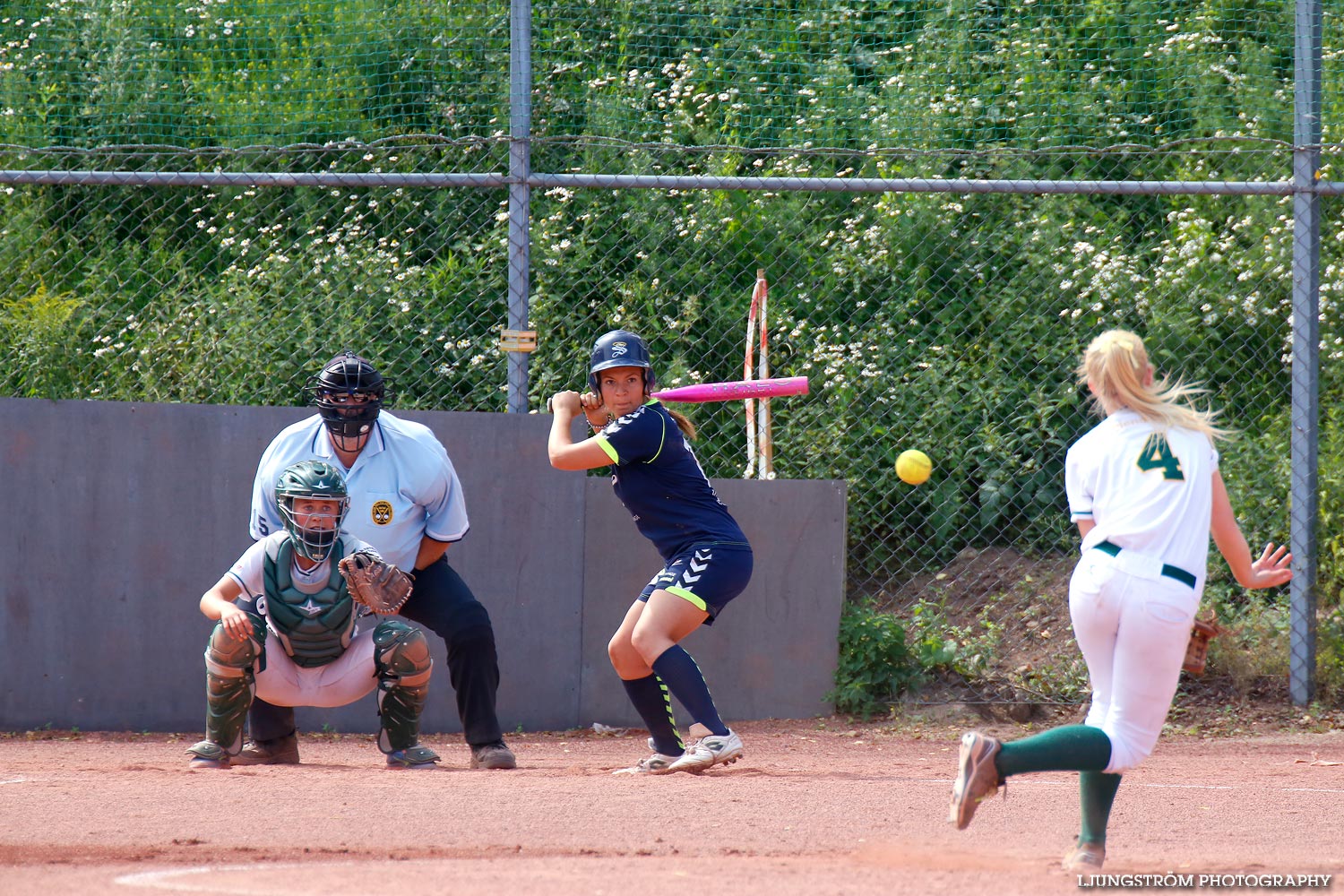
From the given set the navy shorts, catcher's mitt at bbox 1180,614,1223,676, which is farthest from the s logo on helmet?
catcher's mitt at bbox 1180,614,1223,676

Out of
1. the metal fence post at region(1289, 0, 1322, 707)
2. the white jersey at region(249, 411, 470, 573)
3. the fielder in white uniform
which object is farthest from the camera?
the metal fence post at region(1289, 0, 1322, 707)

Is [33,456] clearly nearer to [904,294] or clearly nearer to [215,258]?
[215,258]

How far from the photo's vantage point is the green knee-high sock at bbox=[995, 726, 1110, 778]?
324cm

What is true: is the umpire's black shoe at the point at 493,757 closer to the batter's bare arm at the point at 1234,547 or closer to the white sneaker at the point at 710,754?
the white sneaker at the point at 710,754

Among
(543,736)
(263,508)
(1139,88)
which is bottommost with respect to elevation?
(543,736)

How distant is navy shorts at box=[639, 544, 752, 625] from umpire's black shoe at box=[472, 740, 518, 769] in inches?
33.2

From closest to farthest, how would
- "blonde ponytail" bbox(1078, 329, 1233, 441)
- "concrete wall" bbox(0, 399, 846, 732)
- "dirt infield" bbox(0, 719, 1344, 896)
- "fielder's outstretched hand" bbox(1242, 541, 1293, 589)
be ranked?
1. "dirt infield" bbox(0, 719, 1344, 896)
2. "blonde ponytail" bbox(1078, 329, 1233, 441)
3. "fielder's outstretched hand" bbox(1242, 541, 1293, 589)
4. "concrete wall" bbox(0, 399, 846, 732)

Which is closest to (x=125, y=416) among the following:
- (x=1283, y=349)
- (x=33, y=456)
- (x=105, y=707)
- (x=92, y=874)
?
(x=33, y=456)

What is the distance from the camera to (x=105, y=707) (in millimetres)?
6203

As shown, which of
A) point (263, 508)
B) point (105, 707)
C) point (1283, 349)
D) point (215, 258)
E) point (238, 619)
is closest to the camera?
point (238, 619)

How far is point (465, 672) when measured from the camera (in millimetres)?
5152

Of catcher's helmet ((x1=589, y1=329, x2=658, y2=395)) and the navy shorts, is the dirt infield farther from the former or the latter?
catcher's helmet ((x1=589, y1=329, x2=658, y2=395))

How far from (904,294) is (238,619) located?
15.0 ft

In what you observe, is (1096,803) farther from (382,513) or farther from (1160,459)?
(382,513)
